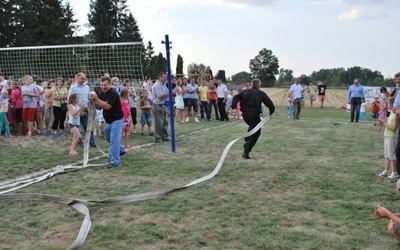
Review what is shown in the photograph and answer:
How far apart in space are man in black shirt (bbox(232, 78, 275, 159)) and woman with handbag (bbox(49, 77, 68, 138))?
211 inches

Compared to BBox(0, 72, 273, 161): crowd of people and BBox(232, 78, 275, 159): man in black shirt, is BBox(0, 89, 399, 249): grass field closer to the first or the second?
BBox(232, 78, 275, 159): man in black shirt

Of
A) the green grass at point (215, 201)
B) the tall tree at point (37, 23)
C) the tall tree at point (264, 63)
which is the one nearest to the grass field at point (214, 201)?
the green grass at point (215, 201)

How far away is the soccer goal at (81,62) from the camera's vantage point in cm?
1269

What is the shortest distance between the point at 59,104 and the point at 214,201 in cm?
762

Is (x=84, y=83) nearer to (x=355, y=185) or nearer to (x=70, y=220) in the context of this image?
(x=70, y=220)

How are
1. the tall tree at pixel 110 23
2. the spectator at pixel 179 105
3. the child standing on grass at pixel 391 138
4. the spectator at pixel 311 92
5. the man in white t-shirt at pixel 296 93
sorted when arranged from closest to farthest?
the child standing on grass at pixel 391 138
the spectator at pixel 179 105
the man in white t-shirt at pixel 296 93
the spectator at pixel 311 92
the tall tree at pixel 110 23

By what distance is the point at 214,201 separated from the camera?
221 inches

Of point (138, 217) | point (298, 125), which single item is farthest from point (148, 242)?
point (298, 125)

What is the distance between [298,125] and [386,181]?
9179 mm

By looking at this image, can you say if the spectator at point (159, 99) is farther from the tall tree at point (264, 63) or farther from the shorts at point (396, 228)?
the tall tree at point (264, 63)

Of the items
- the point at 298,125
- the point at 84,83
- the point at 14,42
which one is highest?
the point at 14,42

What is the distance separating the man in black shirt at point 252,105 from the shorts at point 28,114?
21.2 feet

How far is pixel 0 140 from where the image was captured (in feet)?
36.6

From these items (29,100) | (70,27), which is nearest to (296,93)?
(29,100)
